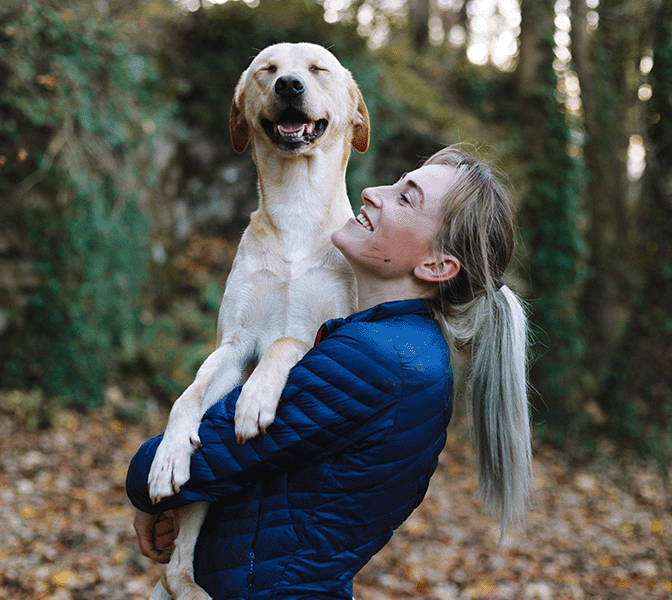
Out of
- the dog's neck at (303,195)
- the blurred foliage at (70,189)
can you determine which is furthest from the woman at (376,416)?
the blurred foliage at (70,189)

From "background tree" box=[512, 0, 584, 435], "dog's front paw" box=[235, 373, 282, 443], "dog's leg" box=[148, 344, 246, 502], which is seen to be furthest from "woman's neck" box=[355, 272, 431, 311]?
"background tree" box=[512, 0, 584, 435]

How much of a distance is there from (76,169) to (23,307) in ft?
4.52

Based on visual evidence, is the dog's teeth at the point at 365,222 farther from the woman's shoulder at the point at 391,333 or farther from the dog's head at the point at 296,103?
the dog's head at the point at 296,103

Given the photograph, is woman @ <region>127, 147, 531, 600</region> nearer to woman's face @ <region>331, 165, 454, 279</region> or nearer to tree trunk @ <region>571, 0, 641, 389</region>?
woman's face @ <region>331, 165, 454, 279</region>

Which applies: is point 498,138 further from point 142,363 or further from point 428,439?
point 428,439

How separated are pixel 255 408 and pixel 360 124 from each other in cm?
127

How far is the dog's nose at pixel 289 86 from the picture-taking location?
207cm

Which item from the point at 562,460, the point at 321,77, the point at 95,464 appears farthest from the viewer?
the point at 562,460

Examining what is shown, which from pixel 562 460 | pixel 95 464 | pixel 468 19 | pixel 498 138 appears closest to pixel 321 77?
pixel 95 464

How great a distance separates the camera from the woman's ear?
169 cm

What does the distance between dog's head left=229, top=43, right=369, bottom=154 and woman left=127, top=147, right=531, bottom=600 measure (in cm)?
56

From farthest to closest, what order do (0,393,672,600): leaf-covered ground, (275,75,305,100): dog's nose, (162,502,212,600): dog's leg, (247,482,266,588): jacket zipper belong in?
1. (0,393,672,600): leaf-covered ground
2. (275,75,305,100): dog's nose
3. (162,502,212,600): dog's leg
4. (247,482,266,588): jacket zipper

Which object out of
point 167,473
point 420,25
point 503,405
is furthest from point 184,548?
point 420,25

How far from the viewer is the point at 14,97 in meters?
5.55
